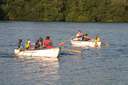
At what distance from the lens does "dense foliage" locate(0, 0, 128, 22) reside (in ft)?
546

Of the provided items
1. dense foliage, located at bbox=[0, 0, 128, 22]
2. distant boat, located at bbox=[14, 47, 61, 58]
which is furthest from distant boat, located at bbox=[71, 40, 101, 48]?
dense foliage, located at bbox=[0, 0, 128, 22]

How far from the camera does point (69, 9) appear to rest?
168 meters

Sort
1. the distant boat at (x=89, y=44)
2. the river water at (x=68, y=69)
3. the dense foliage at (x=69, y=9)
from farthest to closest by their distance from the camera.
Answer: the dense foliage at (x=69, y=9) < the distant boat at (x=89, y=44) < the river water at (x=68, y=69)

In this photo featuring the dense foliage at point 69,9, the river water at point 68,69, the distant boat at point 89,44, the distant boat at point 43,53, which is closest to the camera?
the river water at point 68,69

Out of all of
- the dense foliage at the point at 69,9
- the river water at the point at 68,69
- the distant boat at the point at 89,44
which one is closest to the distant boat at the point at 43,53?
the river water at the point at 68,69

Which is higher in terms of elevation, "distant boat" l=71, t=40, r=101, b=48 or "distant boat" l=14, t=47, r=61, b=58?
"distant boat" l=14, t=47, r=61, b=58

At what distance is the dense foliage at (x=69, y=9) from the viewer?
166500 mm

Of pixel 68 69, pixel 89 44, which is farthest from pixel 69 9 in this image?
pixel 68 69

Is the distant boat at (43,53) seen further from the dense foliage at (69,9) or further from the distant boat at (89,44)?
the dense foliage at (69,9)

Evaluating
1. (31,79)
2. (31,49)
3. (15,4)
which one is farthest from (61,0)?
(31,79)

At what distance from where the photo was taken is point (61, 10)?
167625 mm

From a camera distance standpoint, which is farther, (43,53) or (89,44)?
(89,44)

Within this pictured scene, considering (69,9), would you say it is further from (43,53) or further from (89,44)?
(43,53)

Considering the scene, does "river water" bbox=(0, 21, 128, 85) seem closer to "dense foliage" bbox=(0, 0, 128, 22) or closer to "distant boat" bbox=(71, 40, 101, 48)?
"distant boat" bbox=(71, 40, 101, 48)
